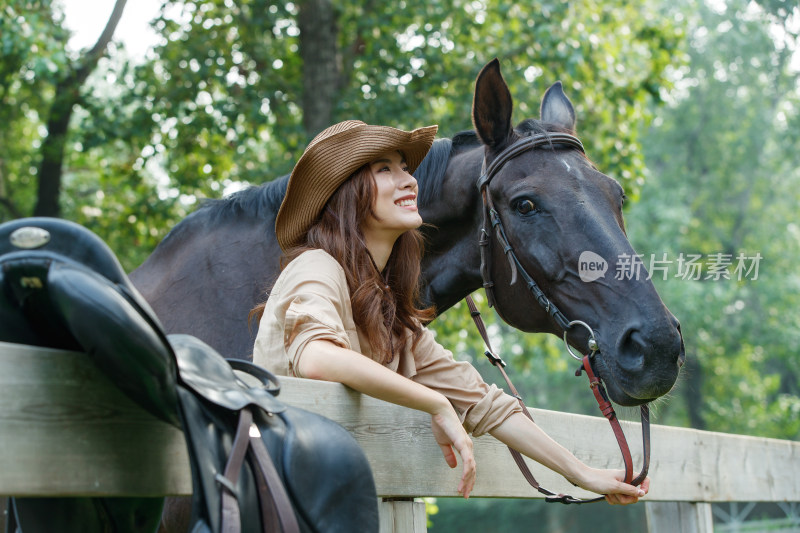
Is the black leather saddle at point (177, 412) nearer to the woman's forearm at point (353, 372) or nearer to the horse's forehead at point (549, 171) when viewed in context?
the woman's forearm at point (353, 372)

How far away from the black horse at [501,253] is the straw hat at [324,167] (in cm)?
57

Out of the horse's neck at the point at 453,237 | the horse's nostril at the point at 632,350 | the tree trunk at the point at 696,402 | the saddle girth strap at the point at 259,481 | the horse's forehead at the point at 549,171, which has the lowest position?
the tree trunk at the point at 696,402

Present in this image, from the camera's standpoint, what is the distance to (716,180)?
64.4 ft

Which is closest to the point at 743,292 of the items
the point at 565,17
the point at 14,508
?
the point at 565,17

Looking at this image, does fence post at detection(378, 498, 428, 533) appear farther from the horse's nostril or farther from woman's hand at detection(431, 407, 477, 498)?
the horse's nostril

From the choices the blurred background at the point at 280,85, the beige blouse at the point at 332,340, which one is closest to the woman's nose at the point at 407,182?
the beige blouse at the point at 332,340

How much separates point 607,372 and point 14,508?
5.70ft

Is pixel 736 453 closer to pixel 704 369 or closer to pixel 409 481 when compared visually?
pixel 409 481

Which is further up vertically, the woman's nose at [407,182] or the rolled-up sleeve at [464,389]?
the woman's nose at [407,182]

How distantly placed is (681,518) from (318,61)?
510 centimetres

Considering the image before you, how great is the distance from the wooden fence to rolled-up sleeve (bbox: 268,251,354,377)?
0.12 m

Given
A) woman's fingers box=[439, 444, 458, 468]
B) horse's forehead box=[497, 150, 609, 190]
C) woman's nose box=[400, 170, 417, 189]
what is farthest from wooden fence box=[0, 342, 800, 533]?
horse's forehead box=[497, 150, 609, 190]

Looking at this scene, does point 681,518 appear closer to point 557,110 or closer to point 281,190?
point 557,110

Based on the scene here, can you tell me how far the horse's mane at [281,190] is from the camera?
3162 mm
